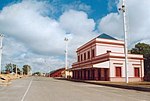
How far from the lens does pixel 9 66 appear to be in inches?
6624

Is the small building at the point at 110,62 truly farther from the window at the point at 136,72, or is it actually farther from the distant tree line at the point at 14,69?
the distant tree line at the point at 14,69

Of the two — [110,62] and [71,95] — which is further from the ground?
[110,62]

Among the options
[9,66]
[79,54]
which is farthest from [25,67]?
[79,54]

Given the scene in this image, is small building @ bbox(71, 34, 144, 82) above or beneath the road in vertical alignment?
above

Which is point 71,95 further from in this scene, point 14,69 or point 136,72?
point 14,69

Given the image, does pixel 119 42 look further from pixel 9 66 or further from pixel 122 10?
pixel 9 66

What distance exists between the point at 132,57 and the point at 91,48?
11.3m

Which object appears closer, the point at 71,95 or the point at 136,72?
the point at 71,95

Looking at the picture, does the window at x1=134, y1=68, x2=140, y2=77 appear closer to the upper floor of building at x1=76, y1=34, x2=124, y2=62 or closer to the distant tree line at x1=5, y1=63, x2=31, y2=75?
the upper floor of building at x1=76, y1=34, x2=124, y2=62

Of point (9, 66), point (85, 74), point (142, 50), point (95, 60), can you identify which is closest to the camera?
point (95, 60)

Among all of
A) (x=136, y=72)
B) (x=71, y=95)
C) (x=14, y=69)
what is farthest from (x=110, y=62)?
(x=14, y=69)

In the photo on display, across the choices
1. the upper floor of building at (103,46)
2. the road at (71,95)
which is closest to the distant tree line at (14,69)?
the upper floor of building at (103,46)

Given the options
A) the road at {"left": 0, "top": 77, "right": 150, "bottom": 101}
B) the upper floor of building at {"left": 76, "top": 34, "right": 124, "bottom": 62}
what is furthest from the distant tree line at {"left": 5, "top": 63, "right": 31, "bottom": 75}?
the road at {"left": 0, "top": 77, "right": 150, "bottom": 101}

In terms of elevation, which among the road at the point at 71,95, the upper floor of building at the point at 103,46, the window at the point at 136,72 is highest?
the upper floor of building at the point at 103,46
